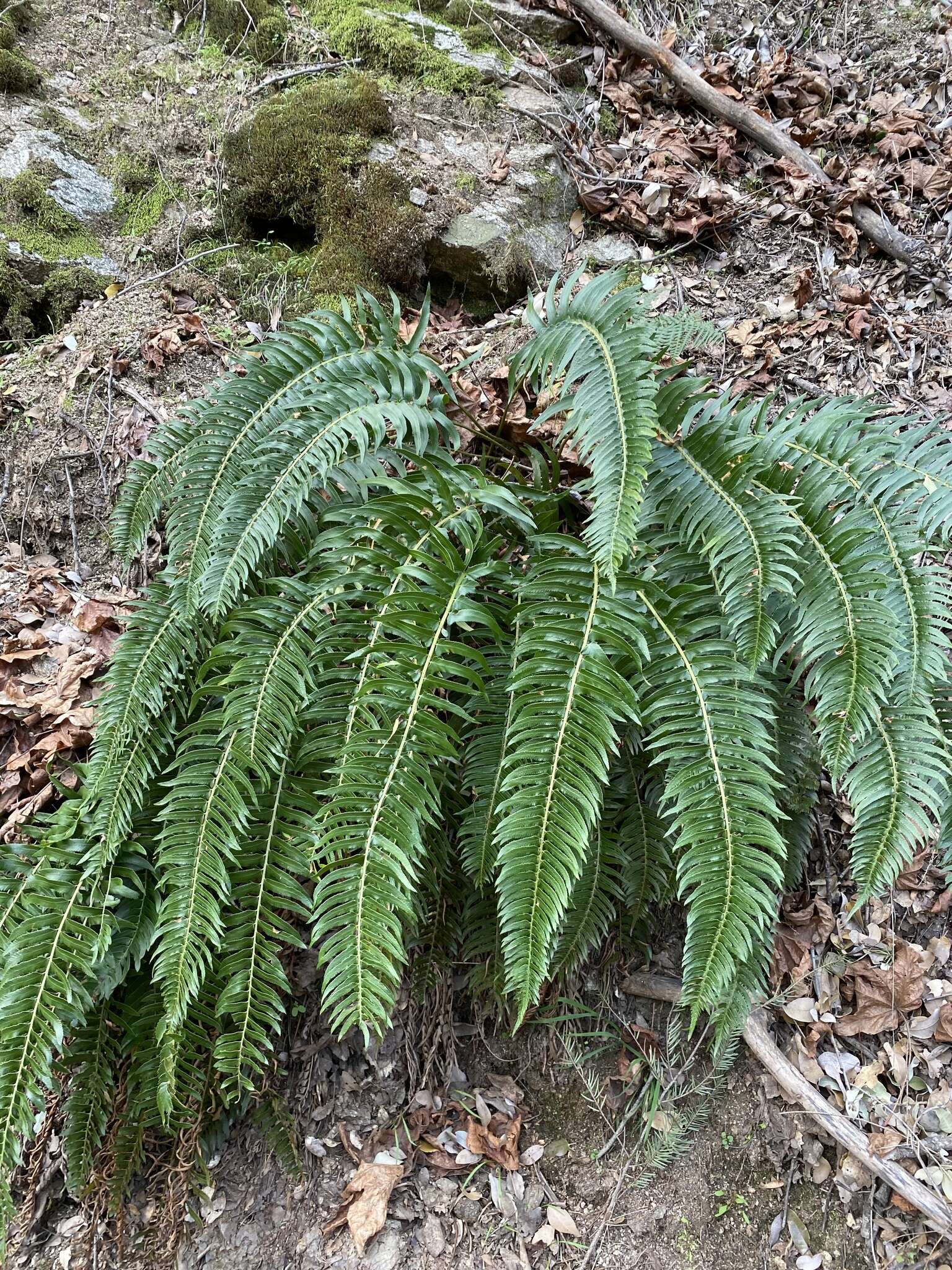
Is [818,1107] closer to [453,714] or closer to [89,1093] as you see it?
[453,714]

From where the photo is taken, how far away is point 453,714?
1765mm

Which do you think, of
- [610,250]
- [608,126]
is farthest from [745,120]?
[610,250]

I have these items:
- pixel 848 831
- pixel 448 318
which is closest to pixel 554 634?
pixel 848 831

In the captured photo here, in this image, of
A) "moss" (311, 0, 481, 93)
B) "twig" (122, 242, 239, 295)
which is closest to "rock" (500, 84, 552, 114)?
"moss" (311, 0, 481, 93)

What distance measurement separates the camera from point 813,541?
1664 mm

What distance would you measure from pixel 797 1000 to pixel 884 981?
8.8 inches

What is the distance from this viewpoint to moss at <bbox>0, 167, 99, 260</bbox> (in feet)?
9.92

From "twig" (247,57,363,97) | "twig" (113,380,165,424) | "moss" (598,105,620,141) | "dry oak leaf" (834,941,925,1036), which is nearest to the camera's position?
"dry oak leaf" (834,941,925,1036)

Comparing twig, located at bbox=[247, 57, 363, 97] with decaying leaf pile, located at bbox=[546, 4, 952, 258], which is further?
twig, located at bbox=[247, 57, 363, 97]

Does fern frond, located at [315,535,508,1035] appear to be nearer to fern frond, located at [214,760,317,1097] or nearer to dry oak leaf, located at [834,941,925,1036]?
fern frond, located at [214,760,317,1097]

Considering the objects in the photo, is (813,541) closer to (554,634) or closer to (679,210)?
(554,634)

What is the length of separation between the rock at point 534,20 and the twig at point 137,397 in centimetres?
244

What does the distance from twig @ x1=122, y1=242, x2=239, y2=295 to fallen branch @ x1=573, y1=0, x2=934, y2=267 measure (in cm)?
196

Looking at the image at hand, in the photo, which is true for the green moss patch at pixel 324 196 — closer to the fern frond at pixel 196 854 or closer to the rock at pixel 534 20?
the rock at pixel 534 20
